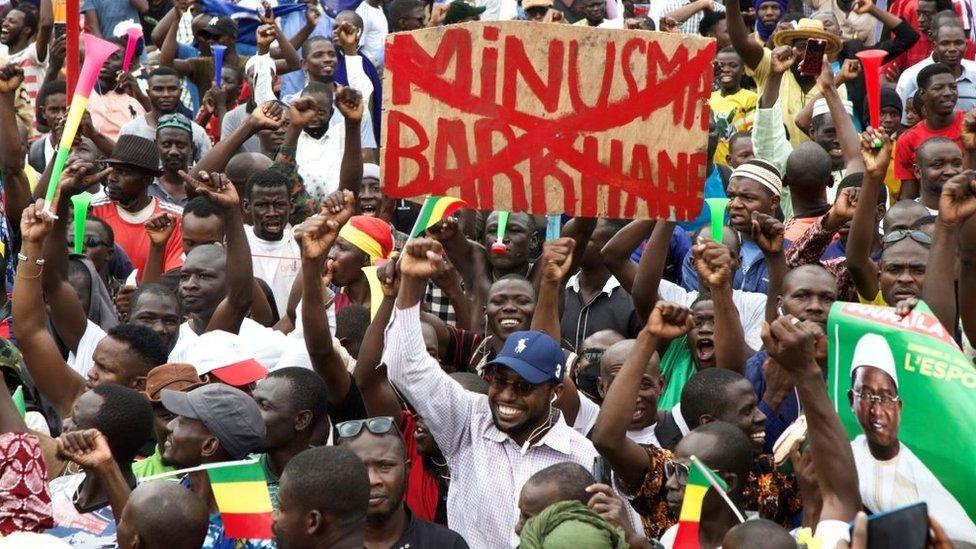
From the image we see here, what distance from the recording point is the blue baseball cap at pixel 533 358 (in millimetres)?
5672

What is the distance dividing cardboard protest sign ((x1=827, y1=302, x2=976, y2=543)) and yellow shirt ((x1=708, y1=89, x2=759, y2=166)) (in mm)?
5909

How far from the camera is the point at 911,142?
962 cm

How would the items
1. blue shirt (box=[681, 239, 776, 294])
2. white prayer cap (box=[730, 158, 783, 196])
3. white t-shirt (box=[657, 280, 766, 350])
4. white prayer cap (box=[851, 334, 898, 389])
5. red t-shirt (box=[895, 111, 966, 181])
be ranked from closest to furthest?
white prayer cap (box=[851, 334, 898, 389]), white t-shirt (box=[657, 280, 766, 350]), blue shirt (box=[681, 239, 776, 294]), white prayer cap (box=[730, 158, 783, 196]), red t-shirt (box=[895, 111, 966, 181])

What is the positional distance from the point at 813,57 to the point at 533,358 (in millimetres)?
4888

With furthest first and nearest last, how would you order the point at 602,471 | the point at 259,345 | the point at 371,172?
the point at 371,172
the point at 259,345
the point at 602,471

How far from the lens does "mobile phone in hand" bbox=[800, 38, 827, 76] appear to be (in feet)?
32.7

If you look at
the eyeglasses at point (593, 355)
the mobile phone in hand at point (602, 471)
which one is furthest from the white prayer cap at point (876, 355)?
the eyeglasses at point (593, 355)

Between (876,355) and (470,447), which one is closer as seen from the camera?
(876,355)

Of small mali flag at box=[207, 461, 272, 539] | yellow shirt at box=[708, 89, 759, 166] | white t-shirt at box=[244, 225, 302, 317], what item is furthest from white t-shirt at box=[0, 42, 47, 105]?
small mali flag at box=[207, 461, 272, 539]

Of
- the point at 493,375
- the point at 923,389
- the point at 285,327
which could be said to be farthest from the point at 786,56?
the point at 923,389

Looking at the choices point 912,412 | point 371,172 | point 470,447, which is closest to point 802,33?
point 371,172

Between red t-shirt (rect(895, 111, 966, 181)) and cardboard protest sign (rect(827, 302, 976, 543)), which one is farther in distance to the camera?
red t-shirt (rect(895, 111, 966, 181))

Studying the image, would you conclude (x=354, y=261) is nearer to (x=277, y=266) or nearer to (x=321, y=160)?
(x=277, y=266)

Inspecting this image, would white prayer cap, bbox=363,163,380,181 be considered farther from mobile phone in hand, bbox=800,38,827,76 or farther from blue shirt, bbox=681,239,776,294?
mobile phone in hand, bbox=800,38,827,76
